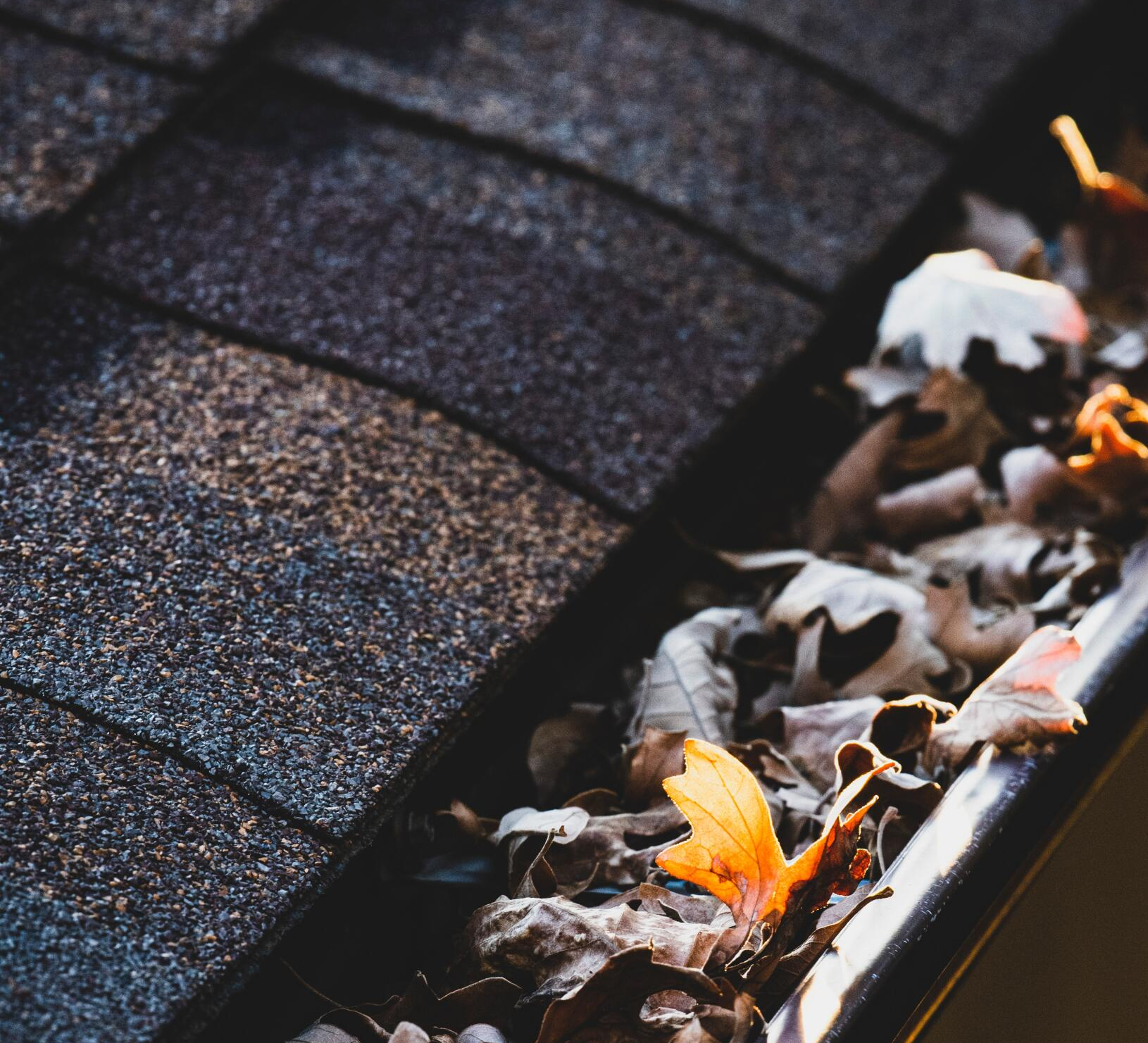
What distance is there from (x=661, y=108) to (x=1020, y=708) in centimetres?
114

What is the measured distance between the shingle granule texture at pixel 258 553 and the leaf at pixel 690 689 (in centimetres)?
12

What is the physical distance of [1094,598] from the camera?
1.32 m

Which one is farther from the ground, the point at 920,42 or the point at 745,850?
the point at 920,42

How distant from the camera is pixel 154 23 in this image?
1752 mm

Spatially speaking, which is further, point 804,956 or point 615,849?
point 615,849

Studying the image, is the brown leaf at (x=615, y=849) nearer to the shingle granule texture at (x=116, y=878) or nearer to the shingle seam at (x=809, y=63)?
the shingle granule texture at (x=116, y=878)

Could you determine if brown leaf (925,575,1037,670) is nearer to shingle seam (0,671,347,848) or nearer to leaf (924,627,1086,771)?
leaf (924,627,1086,771)

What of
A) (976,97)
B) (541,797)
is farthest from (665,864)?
(976,97)

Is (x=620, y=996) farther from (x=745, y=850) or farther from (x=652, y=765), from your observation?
(x=652, y=765)

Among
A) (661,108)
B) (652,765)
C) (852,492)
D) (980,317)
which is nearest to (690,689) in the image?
(652,765)

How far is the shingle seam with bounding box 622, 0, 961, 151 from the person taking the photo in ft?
6.48

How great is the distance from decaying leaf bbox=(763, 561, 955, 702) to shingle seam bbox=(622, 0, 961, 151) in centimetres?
98

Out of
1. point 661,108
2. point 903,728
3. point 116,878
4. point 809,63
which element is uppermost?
point 809,63

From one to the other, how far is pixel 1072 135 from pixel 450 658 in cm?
129
